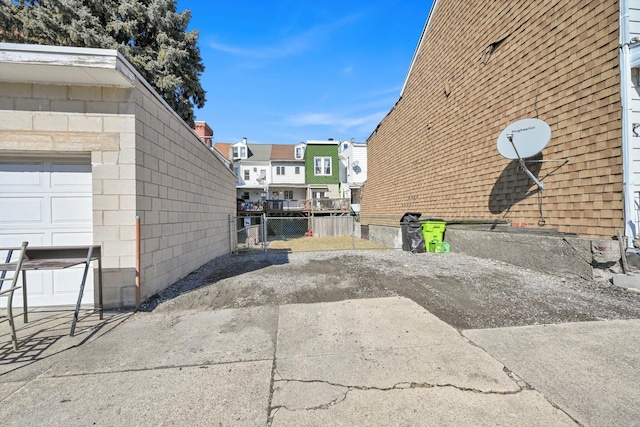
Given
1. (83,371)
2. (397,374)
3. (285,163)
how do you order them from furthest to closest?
(285,163) < (83,371) < (397,374)

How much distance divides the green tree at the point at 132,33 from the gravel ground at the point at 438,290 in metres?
11.0

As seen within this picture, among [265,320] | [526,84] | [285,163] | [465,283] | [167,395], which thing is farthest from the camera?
[285,163]

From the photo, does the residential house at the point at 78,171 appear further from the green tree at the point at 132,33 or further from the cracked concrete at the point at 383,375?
the green tree at the point at 132,33

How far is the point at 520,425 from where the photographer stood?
171 cm

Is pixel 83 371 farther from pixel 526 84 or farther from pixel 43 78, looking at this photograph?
pixel 526 84

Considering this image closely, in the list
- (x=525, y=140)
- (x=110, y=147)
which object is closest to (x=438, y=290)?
(x=525, y=140)

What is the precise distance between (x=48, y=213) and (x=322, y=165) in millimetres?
24124

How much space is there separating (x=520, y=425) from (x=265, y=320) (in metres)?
2.71

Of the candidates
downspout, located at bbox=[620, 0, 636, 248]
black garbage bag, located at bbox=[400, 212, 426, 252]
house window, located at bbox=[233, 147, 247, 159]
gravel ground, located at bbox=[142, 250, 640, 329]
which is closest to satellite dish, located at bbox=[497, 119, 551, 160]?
downspout, located at bbox=[620, 0, 636, 248]

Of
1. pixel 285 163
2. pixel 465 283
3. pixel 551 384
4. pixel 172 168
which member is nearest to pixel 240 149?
pixel 285 163

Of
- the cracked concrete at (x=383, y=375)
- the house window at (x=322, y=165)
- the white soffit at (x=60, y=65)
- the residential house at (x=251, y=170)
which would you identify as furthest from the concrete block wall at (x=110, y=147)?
the house window at (x=322, y=165)

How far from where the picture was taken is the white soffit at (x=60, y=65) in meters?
3.32

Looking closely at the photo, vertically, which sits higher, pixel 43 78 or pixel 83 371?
pixel 43 78

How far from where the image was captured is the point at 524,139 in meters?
6.13
